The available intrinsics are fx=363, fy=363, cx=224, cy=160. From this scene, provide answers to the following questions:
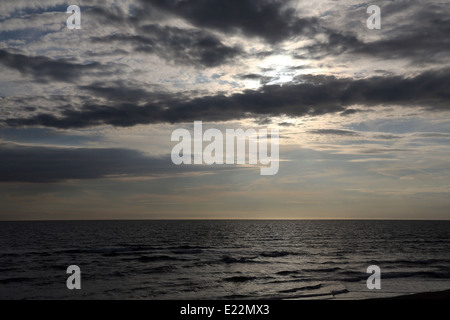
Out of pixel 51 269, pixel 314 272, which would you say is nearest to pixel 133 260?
pixel 51 269

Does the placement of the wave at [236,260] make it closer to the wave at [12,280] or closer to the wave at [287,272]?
the wave at [287,272]

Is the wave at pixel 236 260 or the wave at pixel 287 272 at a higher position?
the wave at pixel 287 272

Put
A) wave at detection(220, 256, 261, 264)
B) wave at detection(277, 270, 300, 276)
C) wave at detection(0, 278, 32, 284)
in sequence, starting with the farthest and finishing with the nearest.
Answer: wave at detection(220, 256, 261, 264) → wave at detection(277, 270, 300, 276) → wave at detection(0, 278, 32, 284)

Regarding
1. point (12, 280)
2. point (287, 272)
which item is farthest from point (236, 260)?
point (12, 280)

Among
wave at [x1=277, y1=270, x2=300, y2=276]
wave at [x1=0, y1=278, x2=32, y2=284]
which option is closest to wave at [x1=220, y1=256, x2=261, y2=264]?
wave at [x1=277, y1=270, x2=300, y2=276]

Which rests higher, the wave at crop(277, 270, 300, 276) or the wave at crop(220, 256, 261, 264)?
the wave at crop(277, 270, 300, 276)

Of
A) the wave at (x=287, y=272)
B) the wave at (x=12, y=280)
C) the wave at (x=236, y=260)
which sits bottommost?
the wave at (x=236, y=260)

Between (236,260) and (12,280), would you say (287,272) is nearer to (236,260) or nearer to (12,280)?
(236,260)

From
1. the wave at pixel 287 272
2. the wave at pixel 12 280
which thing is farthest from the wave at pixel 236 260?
the wave at pixel 12 280

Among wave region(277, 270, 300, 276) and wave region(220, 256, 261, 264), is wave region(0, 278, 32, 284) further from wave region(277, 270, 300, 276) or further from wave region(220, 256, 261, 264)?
wave region(277, 270, 300, 276)

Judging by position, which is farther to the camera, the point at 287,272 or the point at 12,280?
the point at 287,272

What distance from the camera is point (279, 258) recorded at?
4900cm

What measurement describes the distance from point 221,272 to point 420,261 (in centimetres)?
2546
